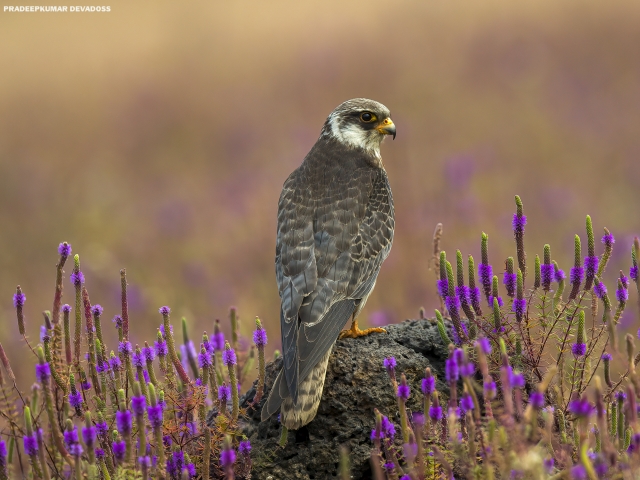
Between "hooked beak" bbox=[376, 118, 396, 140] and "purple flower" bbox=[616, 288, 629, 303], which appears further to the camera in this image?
"hooked beak" bbox=[376, 118, 396, 140]

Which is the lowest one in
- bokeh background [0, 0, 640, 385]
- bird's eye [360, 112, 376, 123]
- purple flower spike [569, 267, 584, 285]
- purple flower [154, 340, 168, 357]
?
purple flower [154, 340, 168, 357]

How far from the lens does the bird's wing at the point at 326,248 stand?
4.04 m

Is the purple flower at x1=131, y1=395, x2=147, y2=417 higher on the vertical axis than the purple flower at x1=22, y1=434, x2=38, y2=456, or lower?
higher

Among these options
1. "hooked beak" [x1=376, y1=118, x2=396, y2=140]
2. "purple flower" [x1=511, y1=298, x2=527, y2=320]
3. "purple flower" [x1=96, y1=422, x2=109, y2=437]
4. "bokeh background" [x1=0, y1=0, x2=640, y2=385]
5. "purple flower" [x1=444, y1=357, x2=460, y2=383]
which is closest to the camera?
"purple flower" [x1=444, y1=357, x2=460, y2=383]

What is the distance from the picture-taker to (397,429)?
3525 mm

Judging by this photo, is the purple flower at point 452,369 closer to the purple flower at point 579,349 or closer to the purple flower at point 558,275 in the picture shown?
the purple flower at point 579,349

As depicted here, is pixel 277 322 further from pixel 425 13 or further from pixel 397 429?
pixel 425 13

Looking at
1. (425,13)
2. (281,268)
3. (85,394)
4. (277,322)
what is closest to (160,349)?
(85,394)

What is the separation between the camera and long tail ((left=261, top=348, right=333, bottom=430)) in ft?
11.5

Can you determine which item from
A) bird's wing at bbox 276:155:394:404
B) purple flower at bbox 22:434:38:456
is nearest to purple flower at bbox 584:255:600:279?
bird's wing at bbox 276:155:394:404

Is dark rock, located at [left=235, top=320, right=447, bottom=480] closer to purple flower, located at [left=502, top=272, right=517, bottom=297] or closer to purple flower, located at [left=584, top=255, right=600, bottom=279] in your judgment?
purple flower, located at [left=502, top=272, right=517, bottom=297]

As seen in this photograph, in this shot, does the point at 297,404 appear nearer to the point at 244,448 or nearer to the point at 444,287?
the point at 244,448

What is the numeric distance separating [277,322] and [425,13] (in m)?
11.3

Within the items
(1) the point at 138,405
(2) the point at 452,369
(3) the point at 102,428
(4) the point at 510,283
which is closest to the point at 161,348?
(3) the point at 102,428
